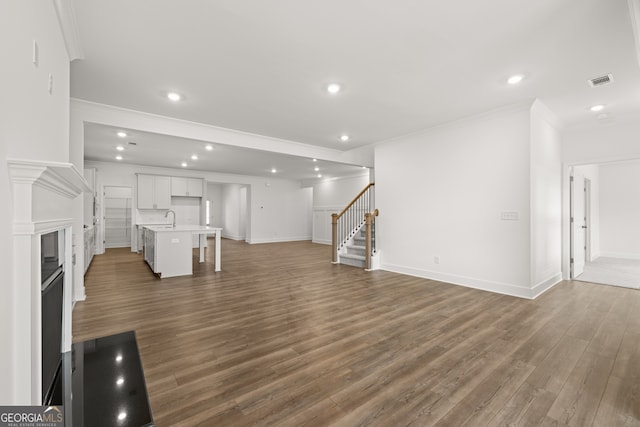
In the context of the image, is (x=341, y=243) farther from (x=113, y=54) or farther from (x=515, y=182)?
(x=113, y=54)

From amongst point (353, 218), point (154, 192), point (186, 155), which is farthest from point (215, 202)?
point (353, 218)

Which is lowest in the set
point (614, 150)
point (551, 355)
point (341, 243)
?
point (551, 355)

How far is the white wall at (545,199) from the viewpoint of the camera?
4.04 metres

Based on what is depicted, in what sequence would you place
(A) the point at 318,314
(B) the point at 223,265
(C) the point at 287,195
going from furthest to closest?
(C) the point at 287,195 < (B) the point at 223,265 < (A) the point at 318,314

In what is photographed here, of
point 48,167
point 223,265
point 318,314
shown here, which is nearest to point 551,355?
point 318,314

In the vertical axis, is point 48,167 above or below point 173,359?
above

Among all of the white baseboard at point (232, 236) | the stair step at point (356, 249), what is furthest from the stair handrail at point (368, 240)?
the white baseboard at point (232, 236)

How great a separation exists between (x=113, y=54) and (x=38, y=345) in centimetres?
277

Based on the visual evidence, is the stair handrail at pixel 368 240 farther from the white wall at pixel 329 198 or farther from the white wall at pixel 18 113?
the white wall at pixel 18 113

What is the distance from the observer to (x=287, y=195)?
482 inches

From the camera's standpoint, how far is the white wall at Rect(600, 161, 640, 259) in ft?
23.9

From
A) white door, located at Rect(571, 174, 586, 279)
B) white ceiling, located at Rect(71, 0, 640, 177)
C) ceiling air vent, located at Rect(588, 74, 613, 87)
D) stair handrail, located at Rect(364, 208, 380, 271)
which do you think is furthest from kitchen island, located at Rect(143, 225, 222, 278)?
white door, located at Rect(571, 174, 586, 279)

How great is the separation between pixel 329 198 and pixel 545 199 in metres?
7.58

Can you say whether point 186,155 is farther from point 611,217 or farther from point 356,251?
point 611,217
